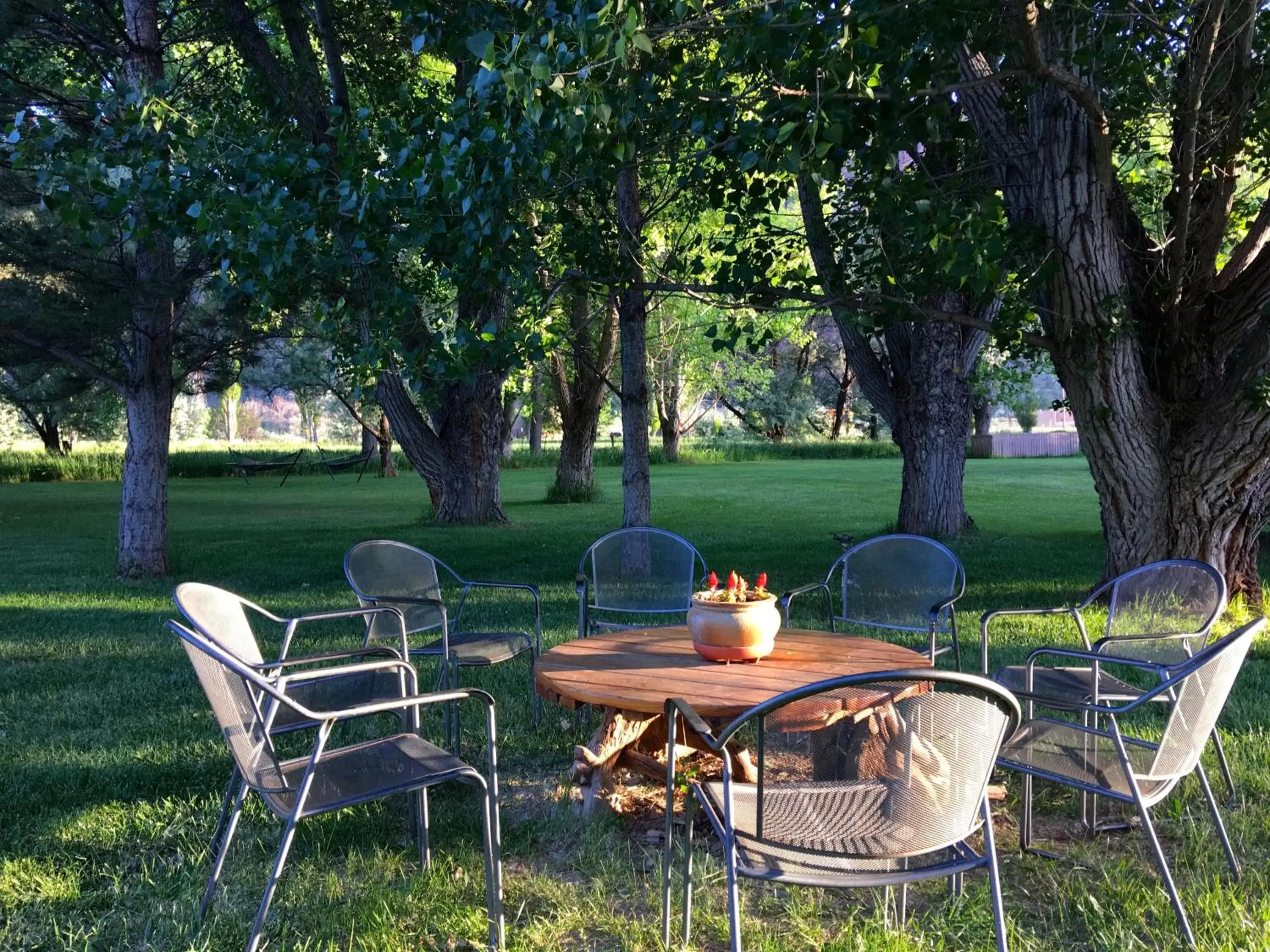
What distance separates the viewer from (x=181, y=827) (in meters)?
3.44

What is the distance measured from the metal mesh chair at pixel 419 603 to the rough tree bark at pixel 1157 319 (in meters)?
4.05

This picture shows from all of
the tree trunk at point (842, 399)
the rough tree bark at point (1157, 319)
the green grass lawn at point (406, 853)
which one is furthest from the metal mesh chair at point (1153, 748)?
the tree trunk at point (842, 399)

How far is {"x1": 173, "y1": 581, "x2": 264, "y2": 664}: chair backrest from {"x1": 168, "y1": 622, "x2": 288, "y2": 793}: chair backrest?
6.8 inches

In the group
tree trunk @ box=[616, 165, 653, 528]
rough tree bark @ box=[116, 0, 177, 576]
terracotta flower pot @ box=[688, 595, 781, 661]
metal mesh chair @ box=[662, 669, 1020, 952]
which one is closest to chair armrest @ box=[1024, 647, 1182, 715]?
metal mesh chair @ box=[662, 669, 1020, 952]

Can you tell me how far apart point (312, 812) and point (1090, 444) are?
232 inches

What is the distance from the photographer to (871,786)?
230 centimetres

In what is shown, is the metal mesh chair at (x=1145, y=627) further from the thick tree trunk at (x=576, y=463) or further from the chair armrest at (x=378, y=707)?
the thick tree trunk at (x=576, y=463)

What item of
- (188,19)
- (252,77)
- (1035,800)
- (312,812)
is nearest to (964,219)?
(1035,800)

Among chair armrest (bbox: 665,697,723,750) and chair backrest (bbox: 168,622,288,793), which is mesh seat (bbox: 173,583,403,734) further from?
chair armrest (bbox: 665,697,723,750)

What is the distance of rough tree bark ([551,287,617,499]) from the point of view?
15891 mm

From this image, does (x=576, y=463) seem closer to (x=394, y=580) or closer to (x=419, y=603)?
(x=394, y=580)

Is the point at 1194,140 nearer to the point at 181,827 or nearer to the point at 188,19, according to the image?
the point at 181,827

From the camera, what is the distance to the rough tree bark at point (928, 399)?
11.0 m

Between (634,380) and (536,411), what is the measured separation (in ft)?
66.9
